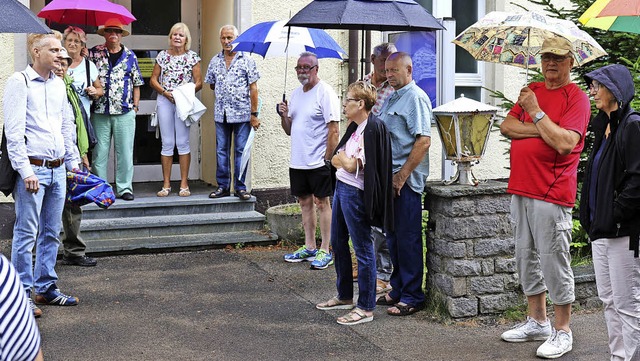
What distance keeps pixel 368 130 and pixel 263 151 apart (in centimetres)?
400

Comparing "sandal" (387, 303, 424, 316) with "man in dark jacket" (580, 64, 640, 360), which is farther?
"sandal" (387, 303, 424, 316)

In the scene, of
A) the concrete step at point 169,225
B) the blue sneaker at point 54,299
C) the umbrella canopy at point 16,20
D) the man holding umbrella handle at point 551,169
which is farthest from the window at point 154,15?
the man holding umbrella handle at point 551,169

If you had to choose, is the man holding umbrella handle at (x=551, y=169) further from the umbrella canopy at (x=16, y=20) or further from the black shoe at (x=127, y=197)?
the black shoe at (x=127, y=197)

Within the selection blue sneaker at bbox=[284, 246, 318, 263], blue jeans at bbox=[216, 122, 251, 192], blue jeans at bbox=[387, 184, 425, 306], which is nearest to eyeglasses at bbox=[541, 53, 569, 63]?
blue jeans at bbox=[387, 184, 425, 306]

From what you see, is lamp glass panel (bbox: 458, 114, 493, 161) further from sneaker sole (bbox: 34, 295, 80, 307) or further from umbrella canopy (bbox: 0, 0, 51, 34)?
sneaker sole (bbox: 34, 295, 80, 307)

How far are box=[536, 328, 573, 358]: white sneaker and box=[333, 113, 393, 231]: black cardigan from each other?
1.34m

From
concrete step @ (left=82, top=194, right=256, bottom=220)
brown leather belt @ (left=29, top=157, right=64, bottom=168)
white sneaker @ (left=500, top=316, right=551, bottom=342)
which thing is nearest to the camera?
white sneaker @ (left=500, top=316, right=551, bottom=342)

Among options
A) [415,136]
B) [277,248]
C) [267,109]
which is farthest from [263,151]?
[415,136]

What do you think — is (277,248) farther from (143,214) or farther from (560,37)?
(560,37)

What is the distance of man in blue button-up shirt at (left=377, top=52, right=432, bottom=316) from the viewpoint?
265 inches

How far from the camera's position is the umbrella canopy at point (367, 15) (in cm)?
667

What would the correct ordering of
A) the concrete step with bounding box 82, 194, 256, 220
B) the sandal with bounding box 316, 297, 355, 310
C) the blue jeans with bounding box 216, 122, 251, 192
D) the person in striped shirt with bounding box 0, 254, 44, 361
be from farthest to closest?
1. the blue jeans with bounding box 216, 122, 251, 192
2. the concrete step with bounding box 82, 194, 256, 220
3. the sandal with bounding box 316, 297, 355, 310
4. the person in striped shirt with bounding box 0, 254, 44, 361

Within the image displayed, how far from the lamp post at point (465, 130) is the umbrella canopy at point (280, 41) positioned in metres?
2.11

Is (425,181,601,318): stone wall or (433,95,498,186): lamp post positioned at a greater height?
(433,95,498,186): lamp post
